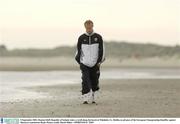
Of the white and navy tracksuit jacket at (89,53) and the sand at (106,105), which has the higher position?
the white and navy tracksuit jacket at (89,53)

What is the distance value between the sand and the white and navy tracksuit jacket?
22.6 inches

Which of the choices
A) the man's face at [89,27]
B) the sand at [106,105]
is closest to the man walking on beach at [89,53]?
the man's face at [89,27]

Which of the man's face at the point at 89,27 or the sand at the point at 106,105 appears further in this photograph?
the man's face at the point at 89,27

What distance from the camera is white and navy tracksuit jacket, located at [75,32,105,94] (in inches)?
434

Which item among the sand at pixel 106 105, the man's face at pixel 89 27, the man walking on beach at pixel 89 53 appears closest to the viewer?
the sand at pixel 106 105

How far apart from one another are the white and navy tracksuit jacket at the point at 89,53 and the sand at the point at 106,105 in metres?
0.58

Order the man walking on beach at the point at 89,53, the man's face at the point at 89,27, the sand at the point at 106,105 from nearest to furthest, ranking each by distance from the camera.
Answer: the sand at the point at 106,105
the man's face at the point at 89,27
the man walking on beach at the point at 89,53

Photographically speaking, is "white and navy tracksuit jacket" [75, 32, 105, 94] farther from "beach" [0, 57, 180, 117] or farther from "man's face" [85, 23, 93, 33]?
"beach" [0, 57, 180, 117]

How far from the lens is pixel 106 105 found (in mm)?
10891

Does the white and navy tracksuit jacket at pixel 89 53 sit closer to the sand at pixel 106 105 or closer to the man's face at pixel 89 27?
the man's face at pixel 89 27

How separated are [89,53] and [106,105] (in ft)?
3.11

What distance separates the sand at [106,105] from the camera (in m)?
9.77

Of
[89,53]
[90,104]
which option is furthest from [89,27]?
[90,104]

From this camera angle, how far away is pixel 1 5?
11133 mm
